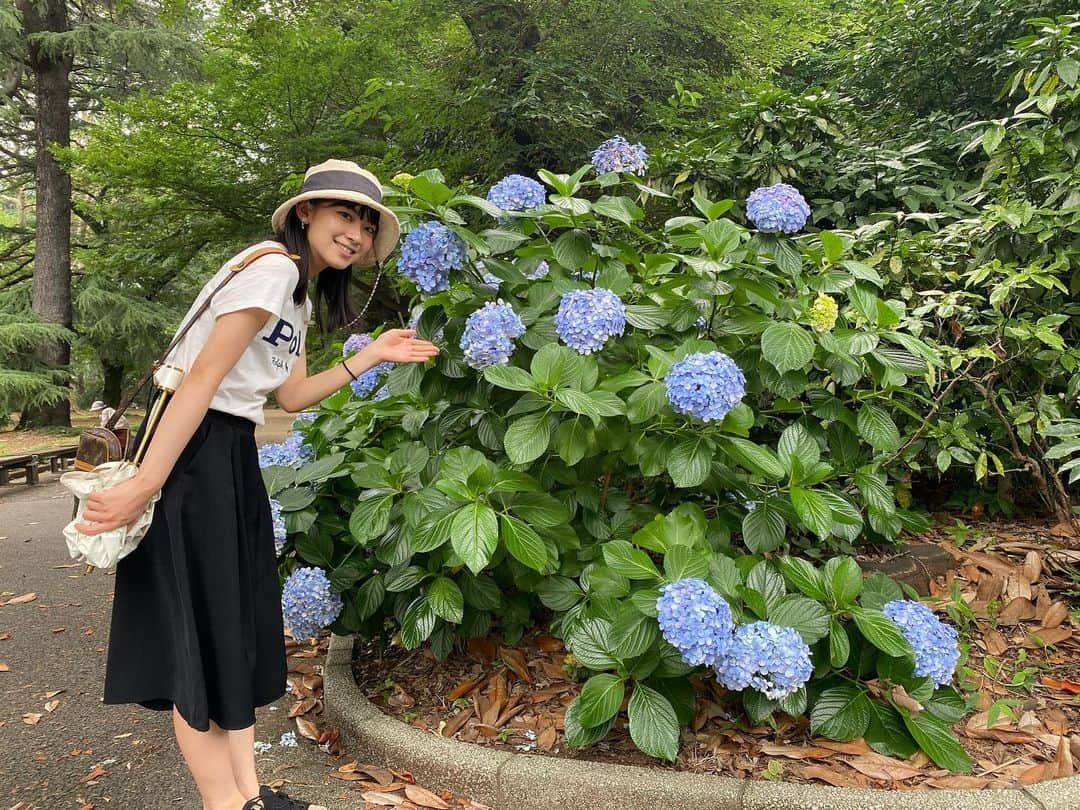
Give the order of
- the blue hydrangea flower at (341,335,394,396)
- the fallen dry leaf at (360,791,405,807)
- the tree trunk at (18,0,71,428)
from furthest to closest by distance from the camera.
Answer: the tree trunk at (18,0,71,428), the blue hydrangea flower at (341,335,394,396), the fallen dry leaf at (360,791,405,807)

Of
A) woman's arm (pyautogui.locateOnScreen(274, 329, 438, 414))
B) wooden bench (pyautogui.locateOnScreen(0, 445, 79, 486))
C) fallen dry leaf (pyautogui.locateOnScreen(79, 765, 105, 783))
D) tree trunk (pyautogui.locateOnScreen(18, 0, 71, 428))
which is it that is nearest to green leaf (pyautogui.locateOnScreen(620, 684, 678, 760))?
woman's arm (pyautogui.locateOnScreen(274, 329, 438, 414))

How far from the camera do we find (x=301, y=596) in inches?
87.0

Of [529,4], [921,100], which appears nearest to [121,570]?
[921,100]

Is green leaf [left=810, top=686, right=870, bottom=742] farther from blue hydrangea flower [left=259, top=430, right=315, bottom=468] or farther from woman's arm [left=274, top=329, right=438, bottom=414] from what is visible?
blue hydrangea flower [left=259, top=430, right=315, bottom=468]

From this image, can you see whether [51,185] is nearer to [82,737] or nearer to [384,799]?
[82,737]

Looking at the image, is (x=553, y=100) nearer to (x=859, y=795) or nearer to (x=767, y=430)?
(x=767, y=430)

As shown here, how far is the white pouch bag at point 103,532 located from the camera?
1.49 m

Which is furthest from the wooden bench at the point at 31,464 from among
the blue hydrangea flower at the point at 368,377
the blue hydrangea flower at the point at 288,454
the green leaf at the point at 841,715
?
the green leaf at the point at 841,715

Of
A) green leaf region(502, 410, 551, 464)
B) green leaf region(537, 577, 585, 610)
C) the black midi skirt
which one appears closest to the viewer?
the black midi skirt

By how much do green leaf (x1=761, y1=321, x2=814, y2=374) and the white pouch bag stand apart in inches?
57.0

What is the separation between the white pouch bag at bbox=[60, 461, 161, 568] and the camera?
1485mm

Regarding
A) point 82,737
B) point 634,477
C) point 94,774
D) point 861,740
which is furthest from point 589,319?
point 82,737

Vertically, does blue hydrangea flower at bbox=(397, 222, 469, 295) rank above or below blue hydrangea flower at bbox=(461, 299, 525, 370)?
above

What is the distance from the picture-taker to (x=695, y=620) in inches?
64.8
